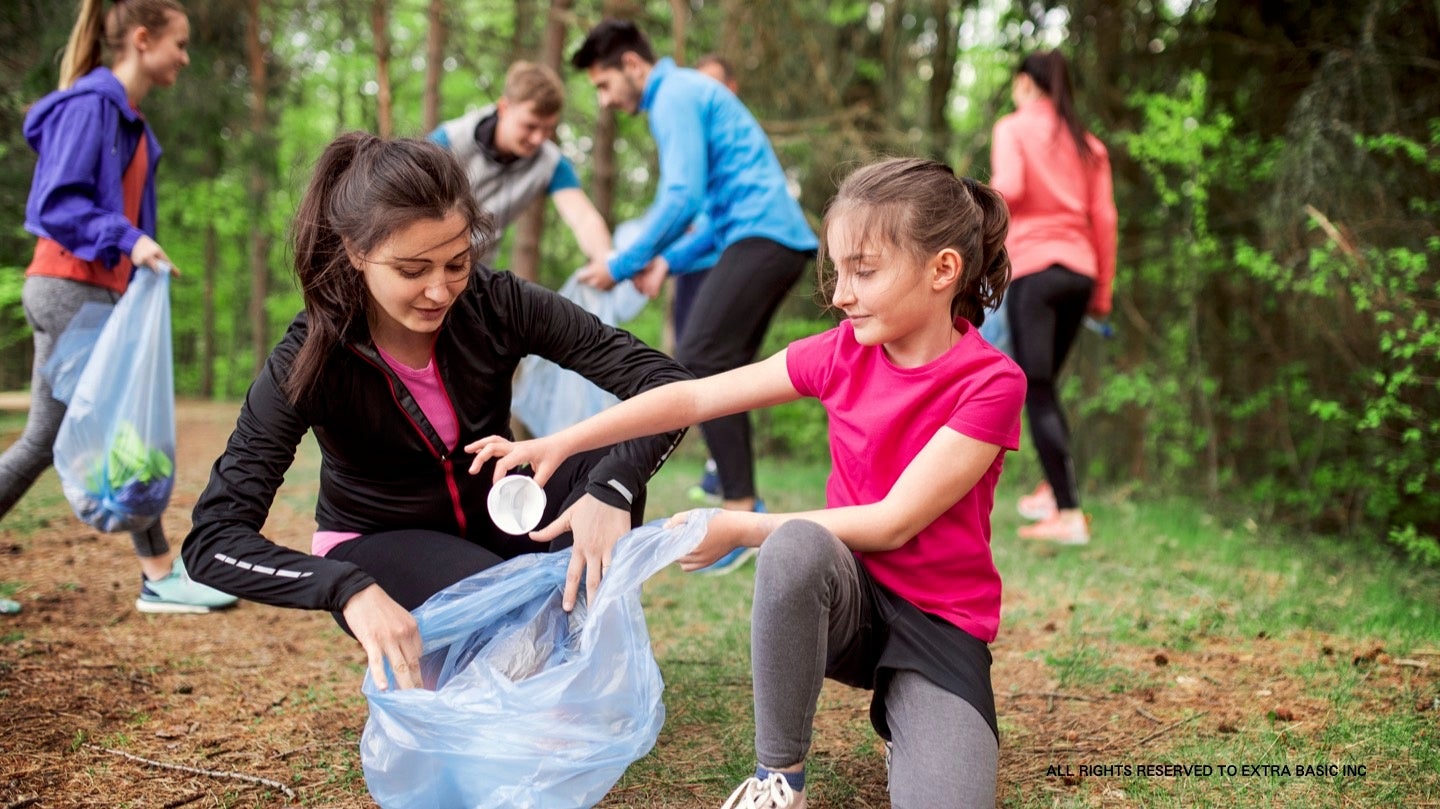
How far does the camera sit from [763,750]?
1746mm

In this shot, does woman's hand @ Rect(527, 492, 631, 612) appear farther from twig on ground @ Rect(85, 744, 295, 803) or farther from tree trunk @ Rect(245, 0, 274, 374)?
tree trunk @ Rect(245, 0, 274, 374)

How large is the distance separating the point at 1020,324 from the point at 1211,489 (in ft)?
8.46

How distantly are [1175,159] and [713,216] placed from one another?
10.8ft

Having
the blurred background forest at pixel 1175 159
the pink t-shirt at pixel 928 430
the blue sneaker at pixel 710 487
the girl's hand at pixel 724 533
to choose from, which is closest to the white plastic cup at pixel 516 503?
the girl's hand at pixel 724 533

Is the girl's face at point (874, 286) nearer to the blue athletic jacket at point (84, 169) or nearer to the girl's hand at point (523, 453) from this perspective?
the girl's hand at point (523, 453)

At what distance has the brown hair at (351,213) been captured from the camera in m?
1.86

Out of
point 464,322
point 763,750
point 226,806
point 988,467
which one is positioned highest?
point 464,322

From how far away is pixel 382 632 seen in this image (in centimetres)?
167

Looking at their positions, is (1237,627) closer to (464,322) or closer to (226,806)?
Answer: (464,322)

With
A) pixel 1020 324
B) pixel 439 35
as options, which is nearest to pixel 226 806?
pixel 1020 324

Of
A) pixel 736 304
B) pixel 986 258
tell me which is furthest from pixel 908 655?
pixel 736 304

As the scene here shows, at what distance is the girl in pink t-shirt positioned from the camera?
5.57 ft

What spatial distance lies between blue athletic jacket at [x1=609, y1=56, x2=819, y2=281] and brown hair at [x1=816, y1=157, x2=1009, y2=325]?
1753 millimetres

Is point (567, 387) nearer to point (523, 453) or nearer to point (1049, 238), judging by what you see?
point (523, 453)
